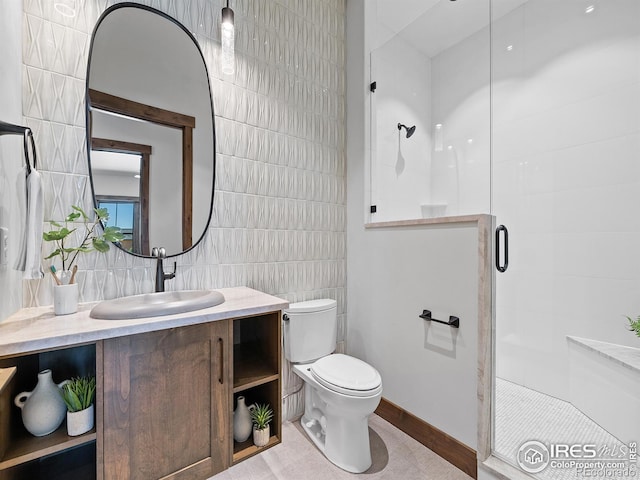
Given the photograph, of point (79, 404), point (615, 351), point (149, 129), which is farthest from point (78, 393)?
point (615, 351)

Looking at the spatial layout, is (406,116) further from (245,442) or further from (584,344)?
(245,442)

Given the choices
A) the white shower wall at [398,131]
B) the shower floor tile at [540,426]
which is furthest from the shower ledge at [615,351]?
the white shower wall at [398,131]

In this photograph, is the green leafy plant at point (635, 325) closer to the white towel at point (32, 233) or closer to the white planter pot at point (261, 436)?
the white planter pot at point (261, 436)

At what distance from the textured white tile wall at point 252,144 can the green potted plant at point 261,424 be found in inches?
19.1

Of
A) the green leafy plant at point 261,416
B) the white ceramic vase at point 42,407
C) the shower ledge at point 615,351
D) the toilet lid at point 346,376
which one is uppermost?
the white ceramic vase at point 42,407

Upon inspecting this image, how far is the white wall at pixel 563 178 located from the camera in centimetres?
174

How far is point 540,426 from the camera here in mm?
1641

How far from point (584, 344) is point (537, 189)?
101 centimetres

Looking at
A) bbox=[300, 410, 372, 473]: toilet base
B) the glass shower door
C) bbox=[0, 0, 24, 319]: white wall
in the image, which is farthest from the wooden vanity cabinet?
the glass shower door

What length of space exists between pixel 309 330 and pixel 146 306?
3.18 ft

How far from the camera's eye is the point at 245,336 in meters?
1.62

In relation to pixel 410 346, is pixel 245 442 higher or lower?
lower

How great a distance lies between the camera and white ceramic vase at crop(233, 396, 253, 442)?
139 cm

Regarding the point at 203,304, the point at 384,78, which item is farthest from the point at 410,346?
the point at 384,78
